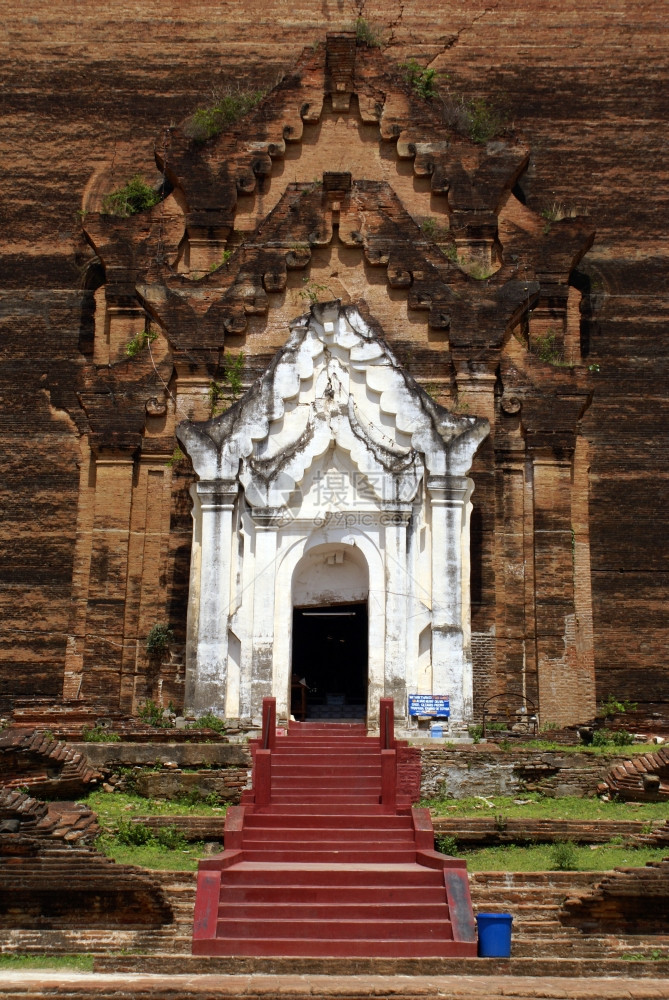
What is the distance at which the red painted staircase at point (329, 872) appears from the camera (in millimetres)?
13453

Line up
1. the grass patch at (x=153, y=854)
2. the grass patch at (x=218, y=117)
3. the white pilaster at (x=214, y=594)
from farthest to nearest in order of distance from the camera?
the grass patch at (x=218, y=117), the white pilaster at (x=214, y=594), the grass patch at (x=153, y=854)

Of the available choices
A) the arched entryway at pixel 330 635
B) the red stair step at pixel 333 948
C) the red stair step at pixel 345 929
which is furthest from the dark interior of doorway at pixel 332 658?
the red stair step at pixel 333 948

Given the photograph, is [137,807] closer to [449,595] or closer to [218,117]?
[449,595]

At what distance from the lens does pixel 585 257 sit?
1094 inches

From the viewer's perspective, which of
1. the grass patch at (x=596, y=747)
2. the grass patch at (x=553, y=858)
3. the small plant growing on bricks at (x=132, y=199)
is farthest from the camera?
the small plant growing on bricks at (x=132, y=199)

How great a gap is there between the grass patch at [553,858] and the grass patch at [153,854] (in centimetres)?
297

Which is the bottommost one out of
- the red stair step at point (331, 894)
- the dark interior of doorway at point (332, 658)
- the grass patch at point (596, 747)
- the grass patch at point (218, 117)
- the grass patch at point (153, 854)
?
the red stair step at point (331, 894)

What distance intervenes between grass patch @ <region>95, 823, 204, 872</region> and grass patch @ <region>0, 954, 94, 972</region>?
1.71 meters

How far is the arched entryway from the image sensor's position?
2152 centimetres

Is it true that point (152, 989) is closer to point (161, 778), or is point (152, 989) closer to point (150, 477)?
point (161, 778)

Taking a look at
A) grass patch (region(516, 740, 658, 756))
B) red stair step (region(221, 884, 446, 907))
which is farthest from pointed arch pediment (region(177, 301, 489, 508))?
red stair step (region(221, 884, 446, 907))

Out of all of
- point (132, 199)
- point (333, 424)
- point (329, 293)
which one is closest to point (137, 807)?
point (333, 424)

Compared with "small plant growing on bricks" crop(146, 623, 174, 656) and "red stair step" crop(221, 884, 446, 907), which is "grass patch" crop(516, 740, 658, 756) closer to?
"red stair step" crop(221, 884, 446, 907)

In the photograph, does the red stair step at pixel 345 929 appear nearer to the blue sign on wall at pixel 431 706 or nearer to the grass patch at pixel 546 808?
the grass patch at pixel 546 808
